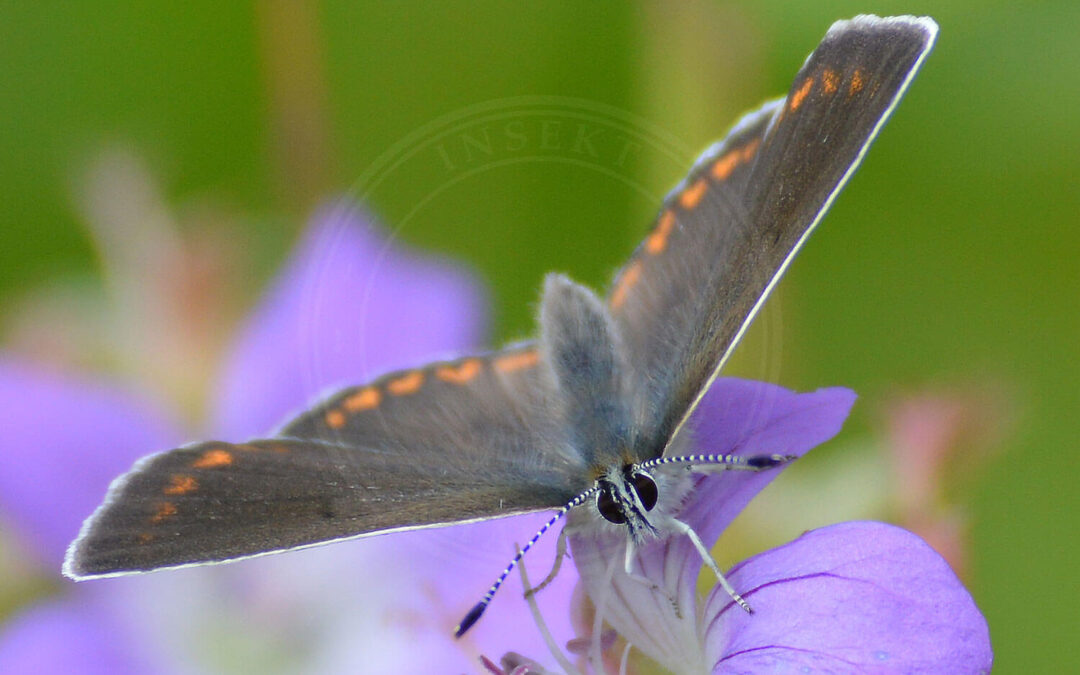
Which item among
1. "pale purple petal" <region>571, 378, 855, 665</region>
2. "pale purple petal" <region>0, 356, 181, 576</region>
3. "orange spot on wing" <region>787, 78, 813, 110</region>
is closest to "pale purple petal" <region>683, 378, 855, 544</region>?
"pale purple petal" <region>571, 378, 855, 665</region>

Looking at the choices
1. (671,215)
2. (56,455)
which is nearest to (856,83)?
(671,215)

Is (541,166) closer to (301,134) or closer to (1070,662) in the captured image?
(301,134)

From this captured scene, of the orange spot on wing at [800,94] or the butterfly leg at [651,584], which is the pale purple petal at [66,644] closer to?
the butterfly leg at [651,584]

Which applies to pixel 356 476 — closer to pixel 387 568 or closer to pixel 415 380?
pixel 415 380

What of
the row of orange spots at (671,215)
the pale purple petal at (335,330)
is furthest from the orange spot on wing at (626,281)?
the pale purple petal at (335,330)

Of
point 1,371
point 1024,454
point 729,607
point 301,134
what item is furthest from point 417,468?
point 1024,454
